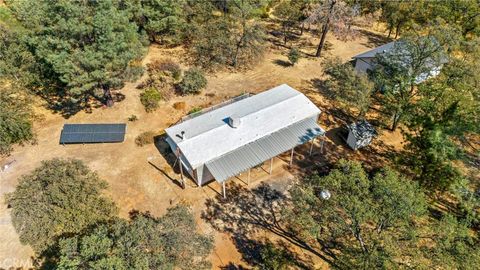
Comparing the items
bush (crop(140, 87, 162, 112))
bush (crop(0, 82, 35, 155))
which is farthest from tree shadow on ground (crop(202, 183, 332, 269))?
bush (crop(0, 82, 35, 155))

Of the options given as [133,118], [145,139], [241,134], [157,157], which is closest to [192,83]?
[133,118]

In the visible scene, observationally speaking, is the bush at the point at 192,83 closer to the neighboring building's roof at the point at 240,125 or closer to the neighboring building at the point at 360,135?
the neighboring building's roof at the point at 240,125

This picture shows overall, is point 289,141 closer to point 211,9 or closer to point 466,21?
point 211,9

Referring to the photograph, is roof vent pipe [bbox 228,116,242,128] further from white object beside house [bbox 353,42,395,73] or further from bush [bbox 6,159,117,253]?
white object beside house [bbox 353,42,395,73]

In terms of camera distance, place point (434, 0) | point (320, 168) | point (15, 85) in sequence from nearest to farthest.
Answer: point (320, 168), point (15, 85), point (434, 0)

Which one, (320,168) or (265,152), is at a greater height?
(265,152)

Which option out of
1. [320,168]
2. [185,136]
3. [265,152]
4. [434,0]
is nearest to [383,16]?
[434,0]
